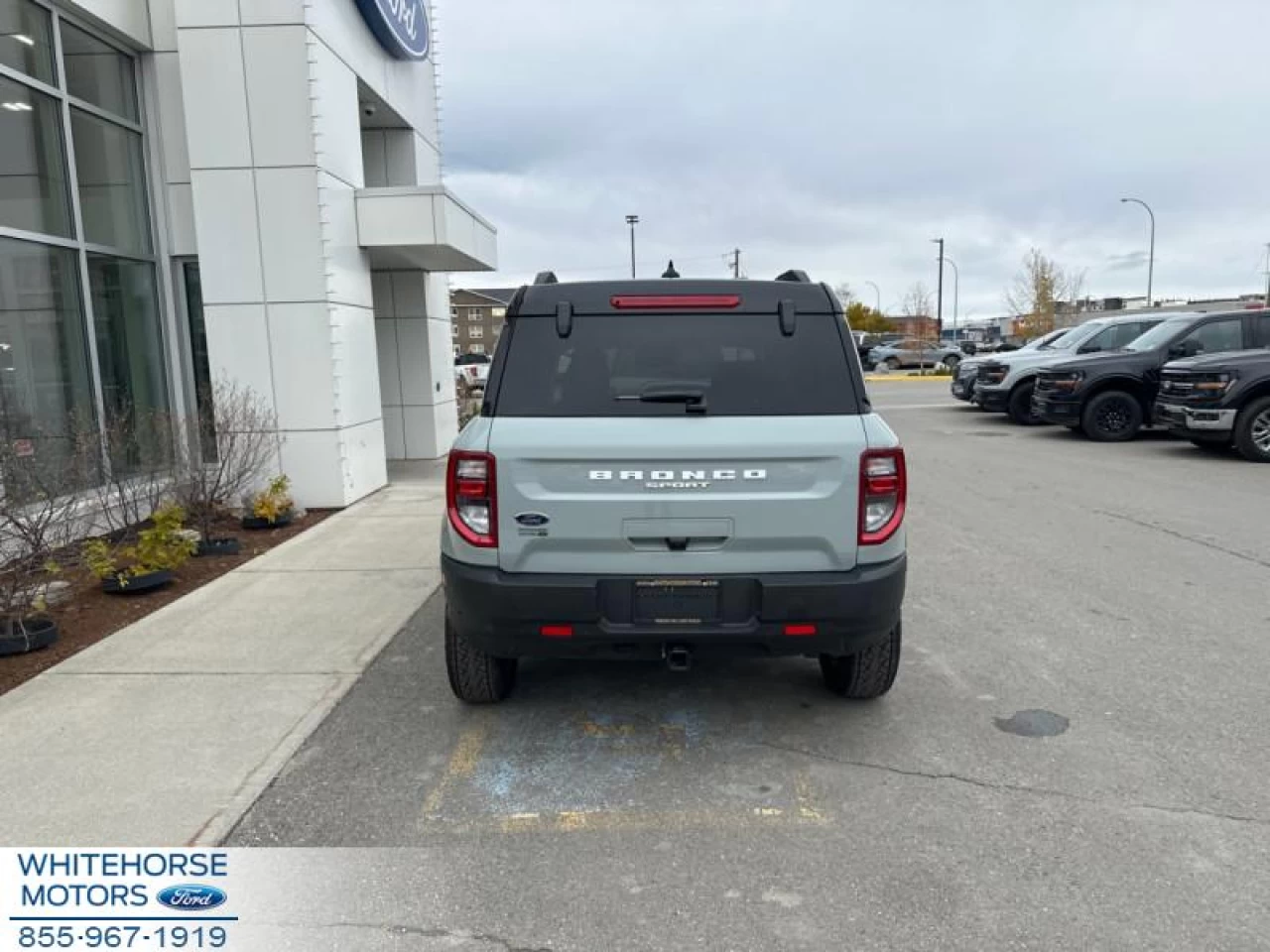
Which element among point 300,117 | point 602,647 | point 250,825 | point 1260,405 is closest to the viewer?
point 250,825

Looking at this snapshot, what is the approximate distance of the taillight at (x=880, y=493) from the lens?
3.36 m

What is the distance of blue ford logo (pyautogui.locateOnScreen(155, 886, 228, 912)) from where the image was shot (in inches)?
108

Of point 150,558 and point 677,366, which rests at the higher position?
point 677,366

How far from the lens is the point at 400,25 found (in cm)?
1098

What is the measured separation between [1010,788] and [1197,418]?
10490 millimetres

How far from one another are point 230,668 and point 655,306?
3.10 metres

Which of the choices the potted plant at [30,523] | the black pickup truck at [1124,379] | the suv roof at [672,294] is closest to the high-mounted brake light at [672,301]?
the suv roof at [672,294]

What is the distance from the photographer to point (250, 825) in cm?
318

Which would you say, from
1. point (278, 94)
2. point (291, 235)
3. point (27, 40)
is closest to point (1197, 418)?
point (291, 235)

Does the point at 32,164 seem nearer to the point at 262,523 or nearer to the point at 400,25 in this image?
the point at 262,523

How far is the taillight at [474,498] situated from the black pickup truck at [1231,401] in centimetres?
1153

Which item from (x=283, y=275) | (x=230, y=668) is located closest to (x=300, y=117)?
(x=283, y=275)

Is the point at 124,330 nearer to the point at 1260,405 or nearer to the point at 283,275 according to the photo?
the point at 283,275

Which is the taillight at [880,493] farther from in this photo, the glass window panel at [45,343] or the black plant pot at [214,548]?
the glass window panel at [45,343]
